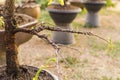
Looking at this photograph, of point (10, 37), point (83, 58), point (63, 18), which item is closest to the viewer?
point (10, 37)

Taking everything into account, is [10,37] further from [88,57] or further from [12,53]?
[88,57]

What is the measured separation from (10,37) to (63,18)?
241 centimetres

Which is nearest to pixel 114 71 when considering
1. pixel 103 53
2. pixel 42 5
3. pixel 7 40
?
pixel 103 53

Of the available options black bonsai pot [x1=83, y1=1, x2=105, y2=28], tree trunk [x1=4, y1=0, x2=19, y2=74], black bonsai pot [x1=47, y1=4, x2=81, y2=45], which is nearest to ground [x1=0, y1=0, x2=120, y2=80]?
black bonsai pot [x1=47, y1=4, x2=81, y2=45]

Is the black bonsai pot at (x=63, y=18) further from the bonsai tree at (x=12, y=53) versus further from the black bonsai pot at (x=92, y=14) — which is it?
the bonsai tree at (x=12, y=53)

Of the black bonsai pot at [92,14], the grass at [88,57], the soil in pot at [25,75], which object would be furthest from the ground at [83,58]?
the soil in pot at [25,75]

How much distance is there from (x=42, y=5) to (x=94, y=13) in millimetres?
1759

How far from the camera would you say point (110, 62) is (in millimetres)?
3805

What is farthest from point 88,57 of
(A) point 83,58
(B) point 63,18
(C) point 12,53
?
(C) point 12,53

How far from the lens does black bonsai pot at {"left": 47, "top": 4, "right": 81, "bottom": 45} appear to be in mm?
4309

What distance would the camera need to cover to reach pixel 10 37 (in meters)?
2.00

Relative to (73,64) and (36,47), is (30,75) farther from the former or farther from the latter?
(36,47)

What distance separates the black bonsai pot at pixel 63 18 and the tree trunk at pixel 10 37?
90.6 inches

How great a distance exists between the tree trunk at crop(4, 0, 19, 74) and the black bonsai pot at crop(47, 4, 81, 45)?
2.30 metres
